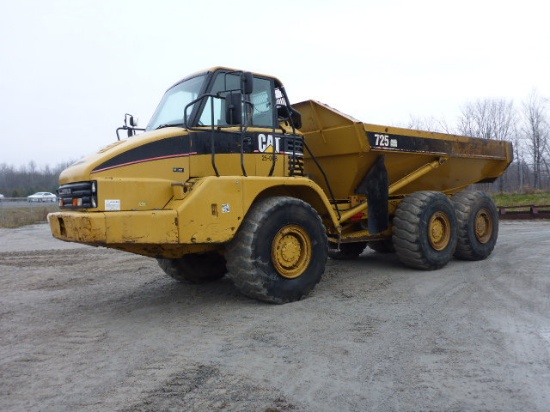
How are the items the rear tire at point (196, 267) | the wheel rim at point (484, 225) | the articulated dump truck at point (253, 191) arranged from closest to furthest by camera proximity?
the articulated dump truck at point (253, 191), the rear tire at point (196, 267), the wheel rim at point (484, 225)

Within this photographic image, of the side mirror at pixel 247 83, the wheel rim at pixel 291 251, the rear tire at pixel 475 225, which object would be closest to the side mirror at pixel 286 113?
the side mirror at pixel 247 83

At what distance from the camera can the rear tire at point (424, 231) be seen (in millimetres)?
7191

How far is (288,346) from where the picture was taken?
401cm

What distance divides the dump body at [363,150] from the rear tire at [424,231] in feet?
1.74

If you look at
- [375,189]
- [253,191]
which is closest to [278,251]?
[253,191]

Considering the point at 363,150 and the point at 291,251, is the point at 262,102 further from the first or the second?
the point at 291,251

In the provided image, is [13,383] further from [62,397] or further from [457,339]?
[457,339]

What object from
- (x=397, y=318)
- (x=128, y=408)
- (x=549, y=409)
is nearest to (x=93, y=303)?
(x=128, y=408)

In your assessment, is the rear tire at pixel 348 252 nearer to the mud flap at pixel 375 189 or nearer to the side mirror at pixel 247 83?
the mud flap at pixel 375 189

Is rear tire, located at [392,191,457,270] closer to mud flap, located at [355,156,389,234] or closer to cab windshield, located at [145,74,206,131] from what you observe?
mud flap, located at [355,156,389,234]

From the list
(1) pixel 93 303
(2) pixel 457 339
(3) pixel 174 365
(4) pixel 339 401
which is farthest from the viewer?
(1) pixel 93 303

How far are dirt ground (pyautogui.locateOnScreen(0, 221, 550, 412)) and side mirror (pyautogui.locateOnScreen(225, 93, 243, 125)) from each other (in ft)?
7.04

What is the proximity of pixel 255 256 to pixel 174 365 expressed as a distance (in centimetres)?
168

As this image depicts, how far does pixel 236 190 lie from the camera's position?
198 inches
